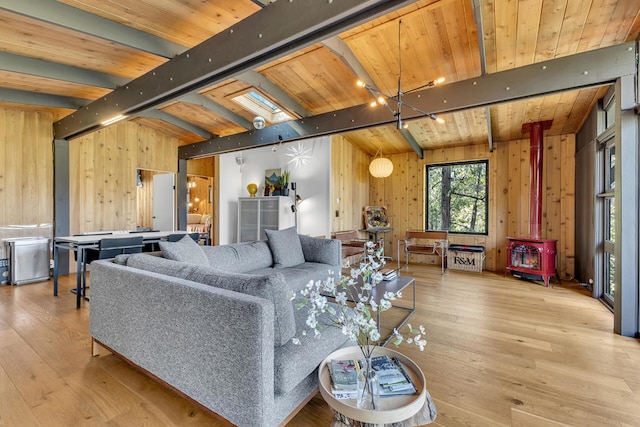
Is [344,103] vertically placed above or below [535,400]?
above

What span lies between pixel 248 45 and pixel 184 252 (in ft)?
5.91

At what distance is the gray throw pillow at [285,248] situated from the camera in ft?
11.6

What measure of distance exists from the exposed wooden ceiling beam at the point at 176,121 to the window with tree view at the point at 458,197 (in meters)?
4.90

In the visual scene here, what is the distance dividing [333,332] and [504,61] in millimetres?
3384

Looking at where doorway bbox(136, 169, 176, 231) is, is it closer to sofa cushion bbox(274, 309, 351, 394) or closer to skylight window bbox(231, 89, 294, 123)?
skylight window bbox(231, 89, 294, 123)

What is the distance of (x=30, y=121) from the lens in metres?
4.56

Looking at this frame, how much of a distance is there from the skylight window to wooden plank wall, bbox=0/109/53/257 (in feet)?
10.6

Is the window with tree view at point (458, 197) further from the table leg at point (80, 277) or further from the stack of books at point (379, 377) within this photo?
the table leg at point (80, 277)

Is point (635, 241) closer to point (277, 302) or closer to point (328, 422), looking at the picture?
point (328, 422)

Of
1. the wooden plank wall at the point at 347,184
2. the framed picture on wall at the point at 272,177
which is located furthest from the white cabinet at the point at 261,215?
the wooden plank wall at the point at 347,184

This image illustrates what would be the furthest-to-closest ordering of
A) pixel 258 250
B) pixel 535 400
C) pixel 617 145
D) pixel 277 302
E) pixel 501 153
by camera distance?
pixel 501 153
pixel 258 250
pixel 617 145
pixel 535 400
pixel 277 302

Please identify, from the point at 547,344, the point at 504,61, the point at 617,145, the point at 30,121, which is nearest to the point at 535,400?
the point at 547,344

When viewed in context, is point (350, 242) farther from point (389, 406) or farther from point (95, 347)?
point (389, 406)

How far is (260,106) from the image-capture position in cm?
503
